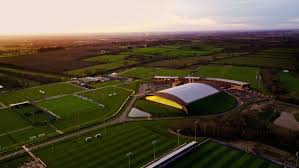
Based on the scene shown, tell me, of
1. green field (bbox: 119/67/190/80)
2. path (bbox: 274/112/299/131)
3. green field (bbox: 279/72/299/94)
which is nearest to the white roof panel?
path (bbox: 274/112/299/131)

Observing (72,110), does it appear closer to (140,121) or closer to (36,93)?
(140,121)

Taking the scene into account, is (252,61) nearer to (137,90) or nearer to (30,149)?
(137,90)

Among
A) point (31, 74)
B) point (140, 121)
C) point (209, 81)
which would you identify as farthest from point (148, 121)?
point (31, 74)

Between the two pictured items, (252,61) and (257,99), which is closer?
(257,99)

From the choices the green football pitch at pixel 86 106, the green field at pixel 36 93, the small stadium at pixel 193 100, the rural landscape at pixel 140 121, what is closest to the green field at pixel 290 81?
the rural landscape at pixel 140 121

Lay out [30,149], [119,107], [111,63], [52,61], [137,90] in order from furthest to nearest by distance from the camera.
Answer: [52,61], [111,63], [137,90], [119,107], [30,149]

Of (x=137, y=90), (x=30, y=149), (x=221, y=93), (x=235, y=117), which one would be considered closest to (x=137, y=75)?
(x=137, y=90)

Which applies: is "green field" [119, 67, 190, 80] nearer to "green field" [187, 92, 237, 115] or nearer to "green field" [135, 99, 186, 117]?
"green field" [135, 99, 186, 117]
